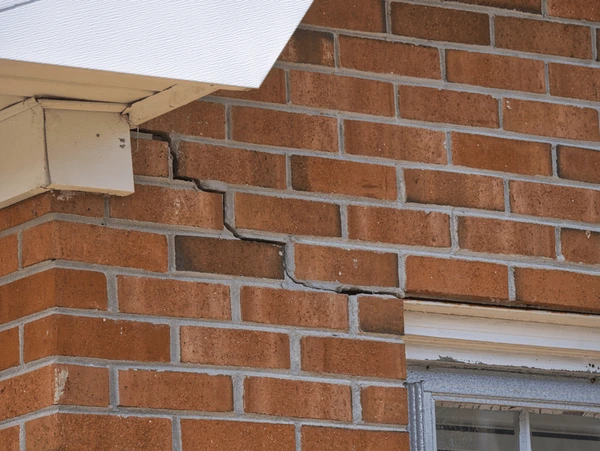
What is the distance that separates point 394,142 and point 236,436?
2.47 feet

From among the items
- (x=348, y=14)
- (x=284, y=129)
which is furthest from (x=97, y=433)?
(x=348, y=14)

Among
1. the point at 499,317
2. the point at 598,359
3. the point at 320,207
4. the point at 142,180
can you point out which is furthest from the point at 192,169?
the point at 598,359

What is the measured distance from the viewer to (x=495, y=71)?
2.92m

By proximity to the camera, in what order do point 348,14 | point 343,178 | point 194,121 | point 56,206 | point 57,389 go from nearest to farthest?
point 57,389
point 56,206
point 194,121
point 343,178
point 348,14

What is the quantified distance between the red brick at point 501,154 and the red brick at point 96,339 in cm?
82

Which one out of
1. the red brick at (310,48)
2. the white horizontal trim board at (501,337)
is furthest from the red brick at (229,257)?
the red brick at (310,48)

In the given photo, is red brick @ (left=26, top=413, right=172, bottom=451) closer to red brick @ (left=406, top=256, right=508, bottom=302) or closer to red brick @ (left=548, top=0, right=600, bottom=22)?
red brick @ (left=406, top=256, right=508, bottom=302)

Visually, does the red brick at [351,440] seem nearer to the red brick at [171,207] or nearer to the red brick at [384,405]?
the red brick at [384,405]

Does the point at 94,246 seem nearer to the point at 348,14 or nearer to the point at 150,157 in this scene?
the point at 150,157

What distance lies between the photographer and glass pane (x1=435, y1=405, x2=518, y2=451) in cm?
281

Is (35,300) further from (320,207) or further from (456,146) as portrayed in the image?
(456,146)

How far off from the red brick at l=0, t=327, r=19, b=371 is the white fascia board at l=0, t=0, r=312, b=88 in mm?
615

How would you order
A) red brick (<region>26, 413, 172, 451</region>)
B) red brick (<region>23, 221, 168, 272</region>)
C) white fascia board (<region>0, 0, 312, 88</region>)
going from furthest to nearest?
red brick (<region>23, 221, 168, 272</region>) → red brick (<region>26, 413, 172, 451</region>) → white fascia board (<region>0, 0, 312, 88</region>)

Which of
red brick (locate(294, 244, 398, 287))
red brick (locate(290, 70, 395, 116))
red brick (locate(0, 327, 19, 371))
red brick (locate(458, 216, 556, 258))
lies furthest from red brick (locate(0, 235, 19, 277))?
red brick (locate(458, 216, 556, 258))
